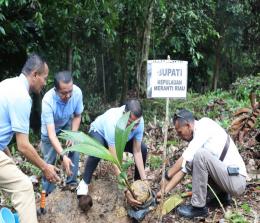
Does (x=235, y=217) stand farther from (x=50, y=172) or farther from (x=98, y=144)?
(x=50, y=172)

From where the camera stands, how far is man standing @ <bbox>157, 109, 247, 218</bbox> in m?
4.41

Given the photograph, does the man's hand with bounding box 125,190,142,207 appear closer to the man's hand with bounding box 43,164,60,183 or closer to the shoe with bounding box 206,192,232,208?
the man's hand with bounding box 43,164,60,183

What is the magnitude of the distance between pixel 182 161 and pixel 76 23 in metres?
5.21

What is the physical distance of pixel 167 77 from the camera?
4.26m

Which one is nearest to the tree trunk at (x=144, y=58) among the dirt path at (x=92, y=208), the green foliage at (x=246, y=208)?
the dirt path at (x=92, y=208)

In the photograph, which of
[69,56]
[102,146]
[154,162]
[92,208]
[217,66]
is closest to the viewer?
[102,146]

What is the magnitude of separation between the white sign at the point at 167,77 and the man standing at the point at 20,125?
1052 millimetres

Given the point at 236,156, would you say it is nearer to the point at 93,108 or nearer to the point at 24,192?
the point at 24,192

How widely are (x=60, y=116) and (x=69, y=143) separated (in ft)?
1.22

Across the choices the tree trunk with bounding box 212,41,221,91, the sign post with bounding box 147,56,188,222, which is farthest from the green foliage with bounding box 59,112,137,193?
the tree trunk with bounding box 212,41,221,91

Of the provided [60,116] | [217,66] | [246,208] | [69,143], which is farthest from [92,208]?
[217,66]

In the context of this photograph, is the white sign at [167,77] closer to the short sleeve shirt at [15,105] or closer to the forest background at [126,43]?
the short sleeve shirt at [15,105]

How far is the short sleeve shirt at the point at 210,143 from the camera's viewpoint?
14.5ft

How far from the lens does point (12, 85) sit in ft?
12.2
